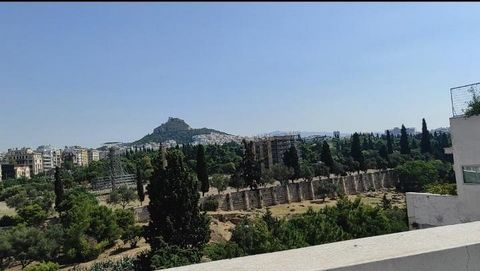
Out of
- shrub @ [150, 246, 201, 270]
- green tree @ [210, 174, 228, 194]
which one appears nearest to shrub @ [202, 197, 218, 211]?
green tree @ [210, 174, 228, 194]

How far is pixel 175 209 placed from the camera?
17.3m

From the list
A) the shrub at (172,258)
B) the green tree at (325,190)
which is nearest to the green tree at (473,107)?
the shrub at (172,258)

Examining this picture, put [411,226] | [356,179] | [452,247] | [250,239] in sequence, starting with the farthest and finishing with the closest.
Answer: [356,179]
[250,239]
[411,226]
[452,247]

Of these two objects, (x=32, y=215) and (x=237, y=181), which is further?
(x=237, y=181)

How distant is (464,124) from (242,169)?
130 ft

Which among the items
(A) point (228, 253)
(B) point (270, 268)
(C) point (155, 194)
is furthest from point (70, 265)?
(B) point (270, 268)

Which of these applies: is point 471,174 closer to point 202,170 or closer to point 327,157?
point 202,170

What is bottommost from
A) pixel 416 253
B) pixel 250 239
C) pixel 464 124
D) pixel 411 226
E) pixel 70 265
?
pixel 70 265

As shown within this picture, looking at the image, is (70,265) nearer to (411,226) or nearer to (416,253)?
(411,226)

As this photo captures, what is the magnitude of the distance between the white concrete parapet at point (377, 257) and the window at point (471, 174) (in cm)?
380

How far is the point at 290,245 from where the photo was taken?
13398 millimetres

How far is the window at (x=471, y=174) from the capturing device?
6785 millimetres

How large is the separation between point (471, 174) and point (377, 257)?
4.76 meters

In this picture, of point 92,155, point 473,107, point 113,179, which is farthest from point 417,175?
point 92,155
